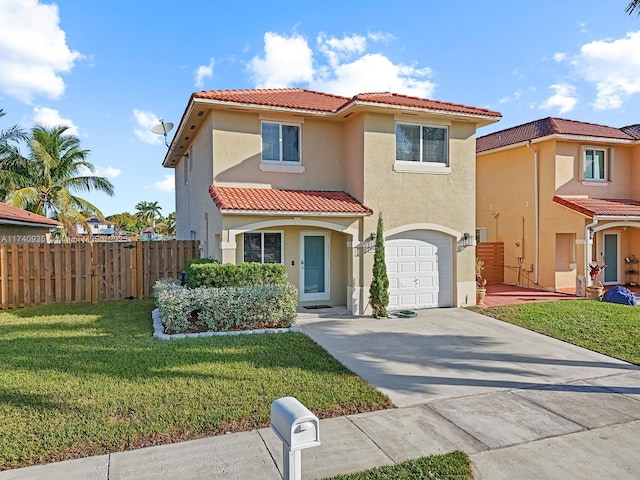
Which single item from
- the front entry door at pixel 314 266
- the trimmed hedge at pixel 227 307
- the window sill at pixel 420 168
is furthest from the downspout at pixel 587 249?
the trimmed hedge at pixel 227 307

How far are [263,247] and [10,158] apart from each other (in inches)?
812

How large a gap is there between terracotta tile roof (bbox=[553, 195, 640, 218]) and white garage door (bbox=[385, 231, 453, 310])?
19.6 feet

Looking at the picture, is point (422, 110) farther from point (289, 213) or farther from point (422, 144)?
point (289, 213)

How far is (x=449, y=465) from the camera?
4.69 metres

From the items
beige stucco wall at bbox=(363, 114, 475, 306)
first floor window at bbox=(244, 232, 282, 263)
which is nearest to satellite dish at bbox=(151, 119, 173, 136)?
first floor window at bbox=(244, 232, 282, 263)

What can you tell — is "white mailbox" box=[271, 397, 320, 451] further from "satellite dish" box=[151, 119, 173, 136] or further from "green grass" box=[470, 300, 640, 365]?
"satellite dish" box=[151, 119, 173, 136]

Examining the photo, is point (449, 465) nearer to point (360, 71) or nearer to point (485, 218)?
point (360, 71)

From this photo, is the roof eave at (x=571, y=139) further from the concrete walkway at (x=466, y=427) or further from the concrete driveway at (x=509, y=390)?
the concrete walkway at (x=466, y=427)

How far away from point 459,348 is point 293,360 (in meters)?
3.81

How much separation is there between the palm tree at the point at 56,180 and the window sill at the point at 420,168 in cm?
2149

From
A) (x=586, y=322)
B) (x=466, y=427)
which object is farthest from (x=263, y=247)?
(x=586, y=322)

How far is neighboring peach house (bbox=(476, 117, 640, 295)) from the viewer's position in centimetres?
1738

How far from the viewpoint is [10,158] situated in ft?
83.9

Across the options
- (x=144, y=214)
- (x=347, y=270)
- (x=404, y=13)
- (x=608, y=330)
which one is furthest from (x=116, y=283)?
(x=144, y=214)
